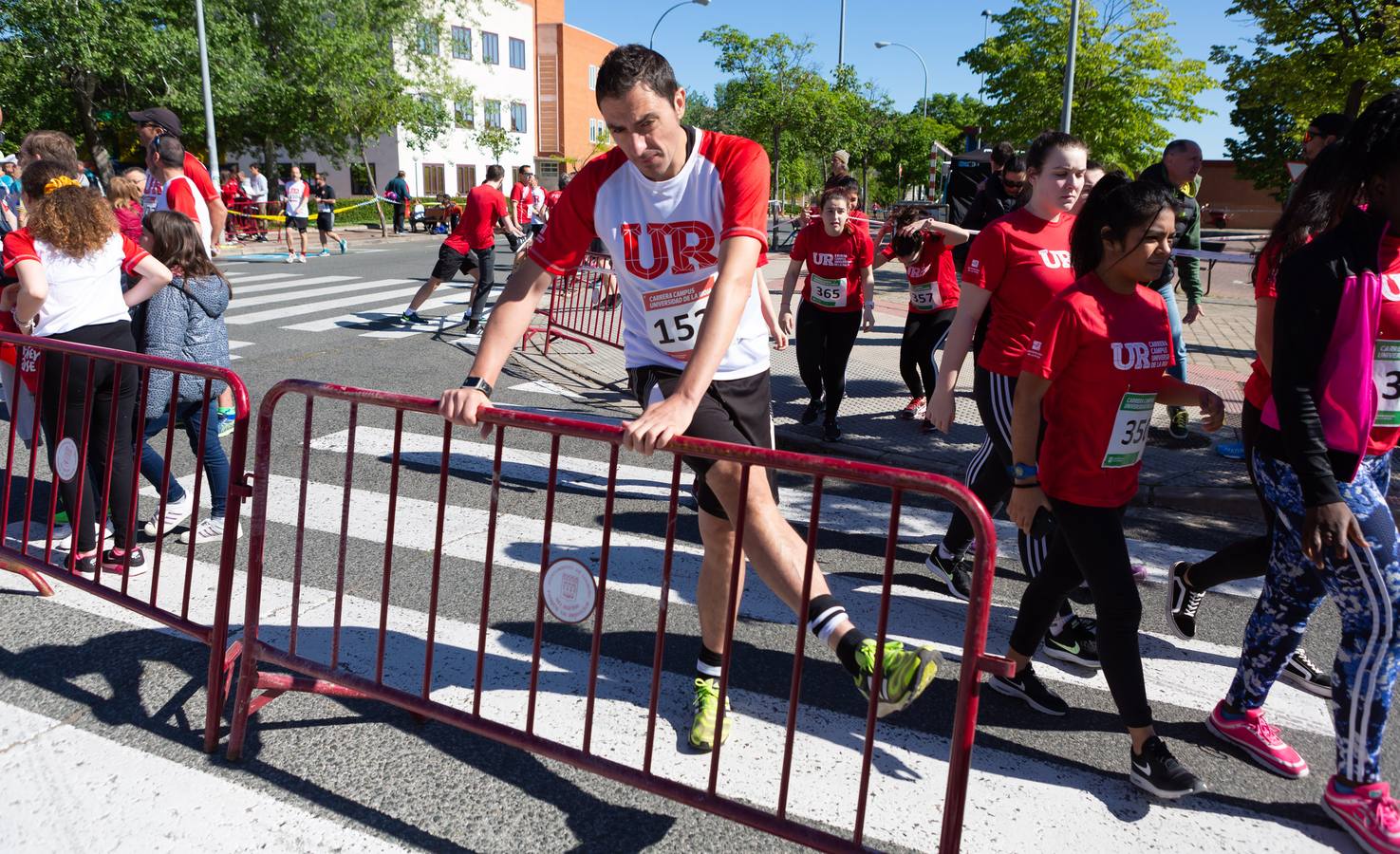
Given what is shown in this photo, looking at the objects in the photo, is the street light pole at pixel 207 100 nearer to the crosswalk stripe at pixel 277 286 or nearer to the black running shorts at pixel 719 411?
the crosswalk stripe at pixel 277 286

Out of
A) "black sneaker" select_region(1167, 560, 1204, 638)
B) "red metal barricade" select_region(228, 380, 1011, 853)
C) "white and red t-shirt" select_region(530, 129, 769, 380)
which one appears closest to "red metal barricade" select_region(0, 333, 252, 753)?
"red metal barricade" select_region(228, 380, 1011, 853)

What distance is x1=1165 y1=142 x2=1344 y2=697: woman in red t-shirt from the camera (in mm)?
2688

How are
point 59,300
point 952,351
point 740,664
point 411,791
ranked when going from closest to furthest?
1. point 411,791
2. point 740,664
3. point 952,351
4. point 59,300

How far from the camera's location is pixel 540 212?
73.0ft

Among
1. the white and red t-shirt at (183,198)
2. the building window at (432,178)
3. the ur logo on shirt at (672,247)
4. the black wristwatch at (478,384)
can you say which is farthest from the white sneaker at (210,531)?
the building window at (432,178)

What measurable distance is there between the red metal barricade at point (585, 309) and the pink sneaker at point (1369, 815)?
8.30m

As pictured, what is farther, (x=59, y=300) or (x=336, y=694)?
(x=59, y=300)

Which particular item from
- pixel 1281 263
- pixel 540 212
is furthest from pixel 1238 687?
pixel 540 212

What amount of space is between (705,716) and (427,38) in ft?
129

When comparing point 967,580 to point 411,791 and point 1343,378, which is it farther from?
point 411,791

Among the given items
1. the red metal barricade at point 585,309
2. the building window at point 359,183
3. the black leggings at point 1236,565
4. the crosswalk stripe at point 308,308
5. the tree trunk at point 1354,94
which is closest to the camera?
the black leggings at point 1236,565

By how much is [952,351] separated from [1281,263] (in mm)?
1437

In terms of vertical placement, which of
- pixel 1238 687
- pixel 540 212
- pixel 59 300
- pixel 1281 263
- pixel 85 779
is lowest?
pixel 85 779

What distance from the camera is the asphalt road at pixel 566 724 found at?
271cm
